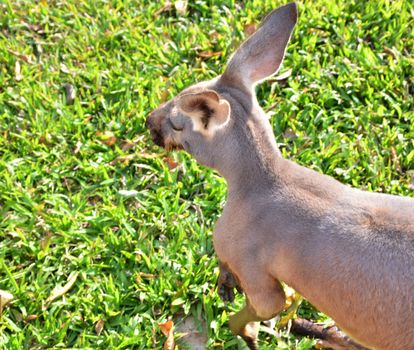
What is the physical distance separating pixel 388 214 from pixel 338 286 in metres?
0.48

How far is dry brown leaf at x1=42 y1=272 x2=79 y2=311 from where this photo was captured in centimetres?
471

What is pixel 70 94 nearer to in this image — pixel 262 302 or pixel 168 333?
pixel 168 333

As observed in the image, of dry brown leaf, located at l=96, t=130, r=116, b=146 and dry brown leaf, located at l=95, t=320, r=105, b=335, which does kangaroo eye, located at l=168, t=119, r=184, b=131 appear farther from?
dry brown leaf, located at l=95, t=320, r=105, b=335

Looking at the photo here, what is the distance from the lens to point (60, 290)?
15.6ft

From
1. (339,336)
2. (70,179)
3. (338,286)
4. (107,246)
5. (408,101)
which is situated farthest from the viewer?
(408,101)

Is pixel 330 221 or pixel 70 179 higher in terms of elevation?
pixel 330 221

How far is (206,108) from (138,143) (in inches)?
69.2

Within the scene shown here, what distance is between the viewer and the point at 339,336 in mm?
4523

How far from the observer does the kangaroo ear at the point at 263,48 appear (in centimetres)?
438

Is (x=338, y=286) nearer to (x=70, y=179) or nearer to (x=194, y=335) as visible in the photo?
(x=194, y=335)

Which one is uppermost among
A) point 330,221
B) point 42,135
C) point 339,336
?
point 330,221

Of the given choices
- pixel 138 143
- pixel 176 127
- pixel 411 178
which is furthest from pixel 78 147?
pixel 411 178

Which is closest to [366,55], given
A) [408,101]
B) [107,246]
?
[408,101]

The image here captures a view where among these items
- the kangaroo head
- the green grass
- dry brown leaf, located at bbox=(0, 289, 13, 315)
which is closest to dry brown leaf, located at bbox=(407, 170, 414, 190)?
the green grass
